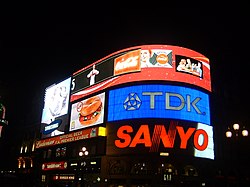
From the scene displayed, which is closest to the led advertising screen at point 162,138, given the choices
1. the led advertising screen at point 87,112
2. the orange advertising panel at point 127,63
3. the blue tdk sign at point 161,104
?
the blue tdk sign at point 161,104

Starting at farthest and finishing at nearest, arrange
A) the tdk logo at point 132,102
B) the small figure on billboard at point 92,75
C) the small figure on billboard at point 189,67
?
the small figure on billboard at point 92,75
the small figure on billboard at point 189,67
the tdk logo at point 132,102

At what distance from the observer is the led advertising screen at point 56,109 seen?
53219 mm

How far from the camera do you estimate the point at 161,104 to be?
3903 cm

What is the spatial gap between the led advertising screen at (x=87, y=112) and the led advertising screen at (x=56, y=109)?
320 centimetres

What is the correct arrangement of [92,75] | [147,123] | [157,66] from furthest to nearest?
[92,75] < [157,66] < [147,123]

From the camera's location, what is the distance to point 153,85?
132 feet

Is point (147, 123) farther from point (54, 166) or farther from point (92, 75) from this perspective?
point (54, 166)

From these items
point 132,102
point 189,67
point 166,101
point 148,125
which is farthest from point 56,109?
point 189,67

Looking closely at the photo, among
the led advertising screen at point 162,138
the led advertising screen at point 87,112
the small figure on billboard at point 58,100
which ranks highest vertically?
the small figure on billboard at point 58,100

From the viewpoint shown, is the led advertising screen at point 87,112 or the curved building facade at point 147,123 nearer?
the curved building facade at point 147,123

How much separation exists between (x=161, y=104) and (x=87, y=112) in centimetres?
1331

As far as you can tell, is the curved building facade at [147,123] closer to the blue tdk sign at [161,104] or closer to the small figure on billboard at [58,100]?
the blue tdk sign at [161,104]

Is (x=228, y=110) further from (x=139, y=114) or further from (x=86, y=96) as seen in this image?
(x=86, y=96)

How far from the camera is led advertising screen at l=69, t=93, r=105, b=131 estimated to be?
146ft
